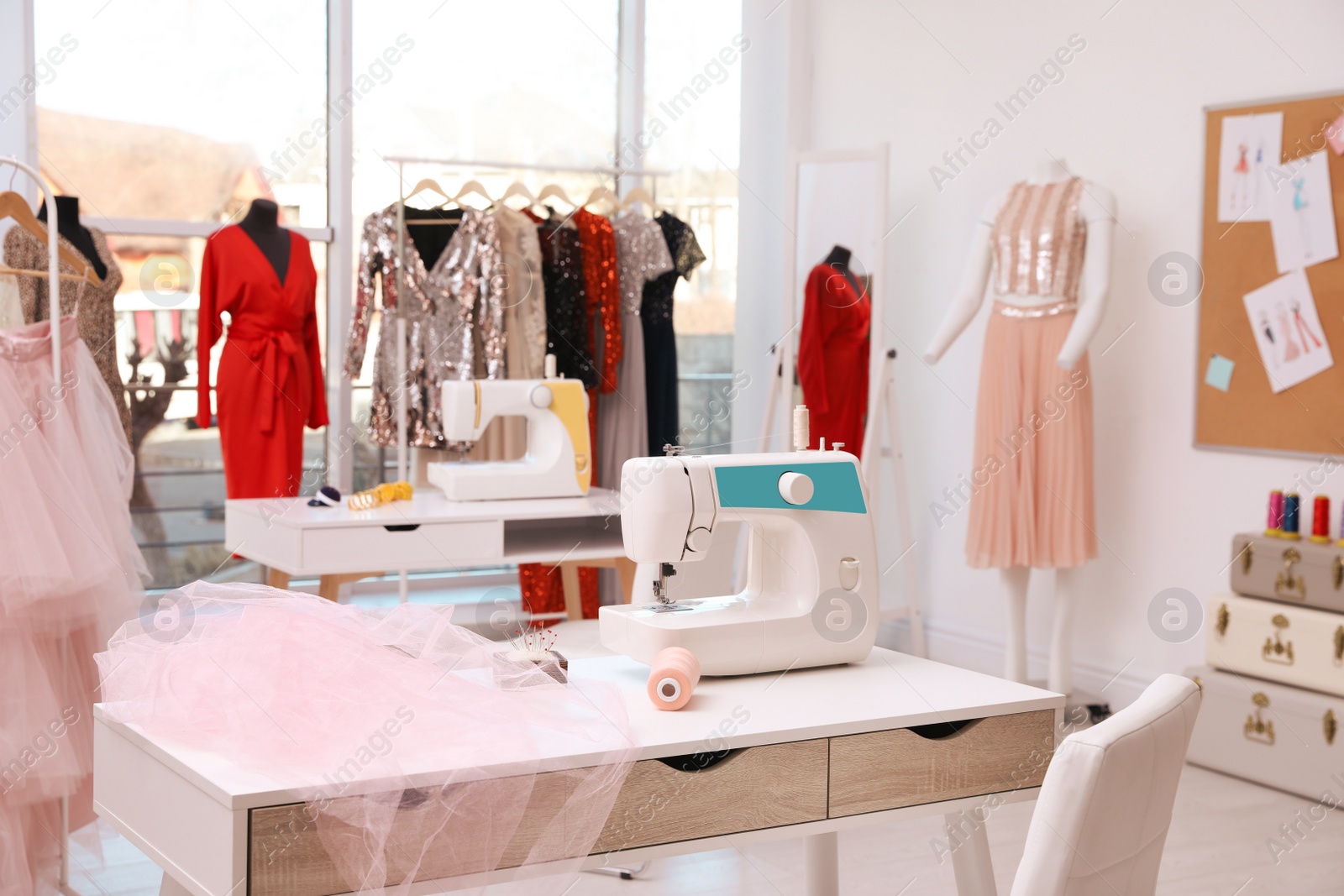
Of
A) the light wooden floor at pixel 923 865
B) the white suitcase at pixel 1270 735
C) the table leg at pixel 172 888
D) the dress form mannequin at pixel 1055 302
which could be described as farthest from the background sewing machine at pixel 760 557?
the dress form mannequin at pixel 1055 302

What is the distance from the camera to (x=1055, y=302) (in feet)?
12.7

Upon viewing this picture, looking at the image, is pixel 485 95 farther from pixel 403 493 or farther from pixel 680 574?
pixel 680 574

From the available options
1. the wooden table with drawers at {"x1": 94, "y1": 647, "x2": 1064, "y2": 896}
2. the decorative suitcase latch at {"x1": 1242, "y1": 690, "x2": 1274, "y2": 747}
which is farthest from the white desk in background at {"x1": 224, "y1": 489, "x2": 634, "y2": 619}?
the decorative suitcase latch at {"x1": 1242, "y1": 690, "x2": 1274, "y2": 747}

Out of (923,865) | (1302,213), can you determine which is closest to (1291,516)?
(1302,213)

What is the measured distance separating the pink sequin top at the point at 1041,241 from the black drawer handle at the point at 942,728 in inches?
92.4

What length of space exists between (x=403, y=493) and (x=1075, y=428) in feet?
6.42

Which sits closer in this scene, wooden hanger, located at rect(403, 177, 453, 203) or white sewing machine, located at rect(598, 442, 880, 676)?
white sewing machine, located at rect(598, 442, 880, 676)

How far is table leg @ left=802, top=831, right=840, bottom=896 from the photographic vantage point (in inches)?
86.0

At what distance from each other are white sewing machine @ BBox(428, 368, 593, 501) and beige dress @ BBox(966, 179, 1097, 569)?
4.11ft

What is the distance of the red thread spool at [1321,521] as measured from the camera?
3.48 metres

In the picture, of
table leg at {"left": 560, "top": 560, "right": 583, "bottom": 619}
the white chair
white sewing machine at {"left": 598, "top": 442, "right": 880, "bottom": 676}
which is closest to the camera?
the white chair

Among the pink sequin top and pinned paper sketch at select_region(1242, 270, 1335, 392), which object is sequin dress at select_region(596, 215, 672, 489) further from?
pinned paper sketch at select_region(1242, 270, 1335, 392)

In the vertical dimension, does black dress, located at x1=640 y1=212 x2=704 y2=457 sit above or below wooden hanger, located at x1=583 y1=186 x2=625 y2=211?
below

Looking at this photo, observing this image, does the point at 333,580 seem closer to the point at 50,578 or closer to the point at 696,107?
the point at 50,578
